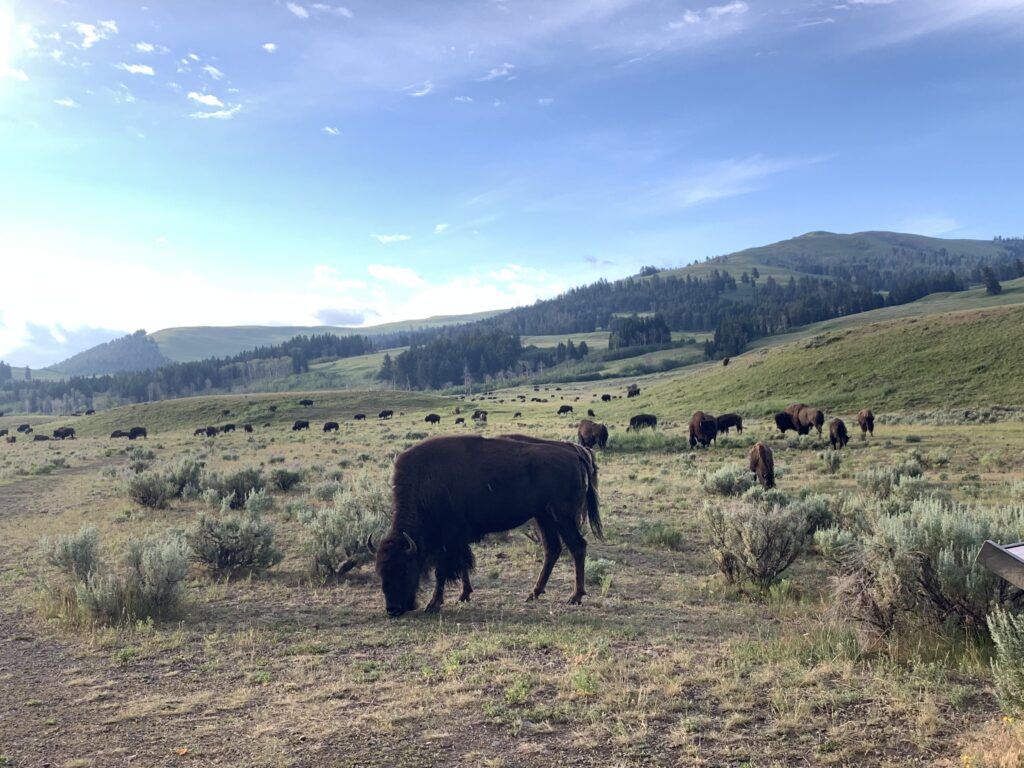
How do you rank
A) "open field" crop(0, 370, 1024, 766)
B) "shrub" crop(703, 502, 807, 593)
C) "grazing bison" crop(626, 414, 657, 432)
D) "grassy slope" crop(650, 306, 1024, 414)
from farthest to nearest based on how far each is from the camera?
"grassy slope" crop(650, 306, 1024, 414) < "grazing bison" crop(626, 414, 657, 432) < "shrub" crop(703, 502, 807, 593) < "open field" crop(0, 370, 1024, 766)

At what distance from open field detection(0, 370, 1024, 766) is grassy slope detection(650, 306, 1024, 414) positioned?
129ft

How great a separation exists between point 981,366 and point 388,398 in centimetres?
6227

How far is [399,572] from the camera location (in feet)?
24.6

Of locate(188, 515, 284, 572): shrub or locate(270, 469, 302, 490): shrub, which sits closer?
locate(188, 515, 284, 572): shrub

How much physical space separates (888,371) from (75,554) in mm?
51830

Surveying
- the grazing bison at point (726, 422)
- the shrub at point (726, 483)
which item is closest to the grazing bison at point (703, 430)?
the grazing bison at point (726, 422)

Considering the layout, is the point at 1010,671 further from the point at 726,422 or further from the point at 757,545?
the point at 726,422

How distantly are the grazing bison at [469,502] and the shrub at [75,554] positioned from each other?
4.81 m

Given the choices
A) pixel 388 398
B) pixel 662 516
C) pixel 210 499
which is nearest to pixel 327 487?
pixel 210 499

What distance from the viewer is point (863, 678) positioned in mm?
4816

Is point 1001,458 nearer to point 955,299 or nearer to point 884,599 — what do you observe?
point 884,599

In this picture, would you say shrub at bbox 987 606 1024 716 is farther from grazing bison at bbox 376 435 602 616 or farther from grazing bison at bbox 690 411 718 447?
grazing bison at bbox 690 411 718 447

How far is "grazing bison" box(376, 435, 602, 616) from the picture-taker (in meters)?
7.80

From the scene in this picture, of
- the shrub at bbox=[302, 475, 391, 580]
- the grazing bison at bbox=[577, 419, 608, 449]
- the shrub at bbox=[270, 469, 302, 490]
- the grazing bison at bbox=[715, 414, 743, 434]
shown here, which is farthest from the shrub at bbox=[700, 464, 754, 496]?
the grazing bison at bbox=[715, 414, 743, 434]
